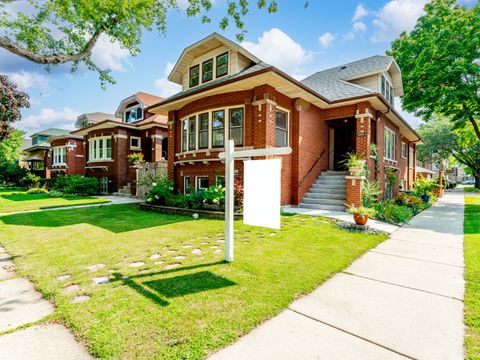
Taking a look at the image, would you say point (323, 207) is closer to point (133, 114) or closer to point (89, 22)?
point (89, 22)

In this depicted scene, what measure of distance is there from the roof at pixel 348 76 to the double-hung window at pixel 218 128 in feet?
17.2

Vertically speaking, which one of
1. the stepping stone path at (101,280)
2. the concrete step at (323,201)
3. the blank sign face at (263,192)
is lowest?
the stepping stone path at (101,280)

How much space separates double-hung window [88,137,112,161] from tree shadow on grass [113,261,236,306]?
17788mm

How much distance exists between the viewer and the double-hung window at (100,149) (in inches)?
759

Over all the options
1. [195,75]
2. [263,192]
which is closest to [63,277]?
[263,192]

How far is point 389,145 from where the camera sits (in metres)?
14.7

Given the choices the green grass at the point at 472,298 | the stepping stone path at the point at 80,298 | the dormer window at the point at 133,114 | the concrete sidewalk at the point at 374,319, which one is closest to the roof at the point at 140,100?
the dormer window at the point at 133,114

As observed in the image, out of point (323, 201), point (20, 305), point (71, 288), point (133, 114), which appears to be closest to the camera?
point (20, 305)

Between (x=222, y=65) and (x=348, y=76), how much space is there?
7.52 m

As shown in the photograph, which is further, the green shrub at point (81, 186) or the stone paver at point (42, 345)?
the green shrub at point (81, 186)

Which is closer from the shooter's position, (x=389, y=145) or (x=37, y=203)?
(x=37, y=203)

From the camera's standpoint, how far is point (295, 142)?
10.7 m

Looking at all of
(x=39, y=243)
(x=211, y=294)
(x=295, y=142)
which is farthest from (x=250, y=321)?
(x=295, y=142)

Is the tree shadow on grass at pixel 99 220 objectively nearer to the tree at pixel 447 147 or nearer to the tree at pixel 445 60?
the tree at pixel 445 60
